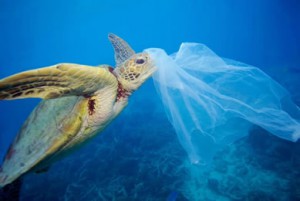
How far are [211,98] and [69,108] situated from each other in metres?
2.05

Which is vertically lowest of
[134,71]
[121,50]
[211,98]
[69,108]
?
[211,98]

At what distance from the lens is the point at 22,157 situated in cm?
205

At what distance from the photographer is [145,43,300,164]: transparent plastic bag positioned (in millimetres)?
2973

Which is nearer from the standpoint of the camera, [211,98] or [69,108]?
[69,108]

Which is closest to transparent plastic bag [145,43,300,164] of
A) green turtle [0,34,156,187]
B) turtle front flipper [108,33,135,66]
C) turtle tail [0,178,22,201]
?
turtle front flipper [108,33,135,66]

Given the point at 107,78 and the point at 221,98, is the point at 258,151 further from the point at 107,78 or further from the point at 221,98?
the point at 107,78

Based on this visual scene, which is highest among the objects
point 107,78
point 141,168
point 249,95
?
point 107,78

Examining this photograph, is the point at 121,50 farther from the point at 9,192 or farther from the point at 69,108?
the point at 9,192

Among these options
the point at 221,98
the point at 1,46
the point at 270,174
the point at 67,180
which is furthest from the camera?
the point at 1,46

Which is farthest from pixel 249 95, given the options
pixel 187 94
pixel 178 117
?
pixel 178 117

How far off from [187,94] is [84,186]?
4.33 metres

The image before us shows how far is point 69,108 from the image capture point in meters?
2.16

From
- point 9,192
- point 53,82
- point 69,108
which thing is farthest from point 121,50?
point 9,192

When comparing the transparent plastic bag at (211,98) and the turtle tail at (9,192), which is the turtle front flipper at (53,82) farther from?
the turtle tail at (9,192)
